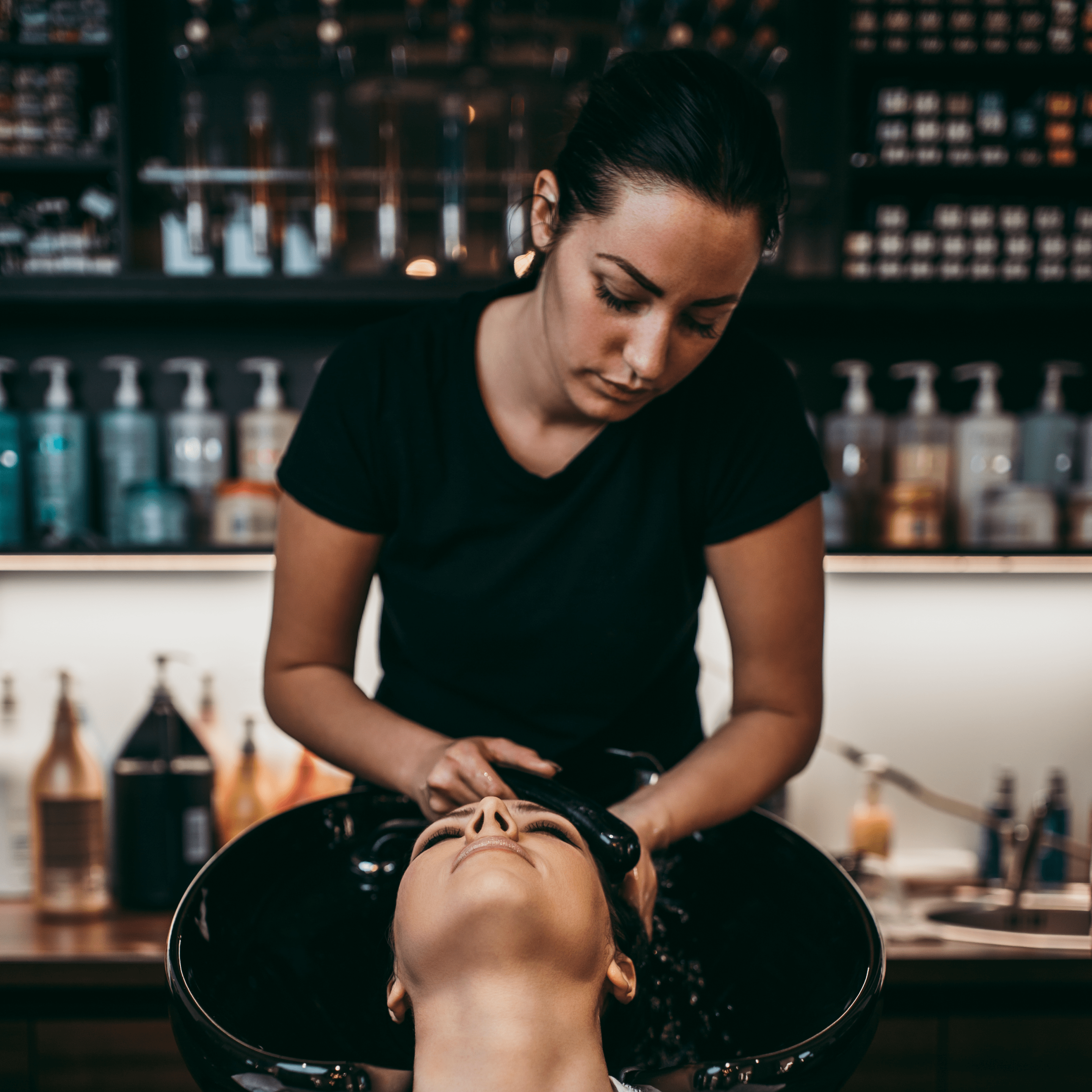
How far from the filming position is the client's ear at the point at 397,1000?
0.64 m

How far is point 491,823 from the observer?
0.63 m

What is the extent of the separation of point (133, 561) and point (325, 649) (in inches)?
30.4

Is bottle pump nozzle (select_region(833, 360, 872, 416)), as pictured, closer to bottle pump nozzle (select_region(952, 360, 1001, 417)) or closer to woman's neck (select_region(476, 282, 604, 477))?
bottle pump nozzle (select_region(952, 360, 1001, 417))

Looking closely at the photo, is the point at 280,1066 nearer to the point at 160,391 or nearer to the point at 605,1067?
the point at 605,1067

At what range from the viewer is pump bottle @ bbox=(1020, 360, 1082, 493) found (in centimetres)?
165

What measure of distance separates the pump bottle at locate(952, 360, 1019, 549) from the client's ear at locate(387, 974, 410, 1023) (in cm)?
132

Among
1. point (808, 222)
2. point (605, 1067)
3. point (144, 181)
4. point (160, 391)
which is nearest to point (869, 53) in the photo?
point (808, 222)

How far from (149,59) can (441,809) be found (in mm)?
1575

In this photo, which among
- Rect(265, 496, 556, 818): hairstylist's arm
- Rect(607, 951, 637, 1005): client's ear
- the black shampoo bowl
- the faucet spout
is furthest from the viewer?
the faucet spout

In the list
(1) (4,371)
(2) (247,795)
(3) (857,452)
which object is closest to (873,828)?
(3) (857,452)

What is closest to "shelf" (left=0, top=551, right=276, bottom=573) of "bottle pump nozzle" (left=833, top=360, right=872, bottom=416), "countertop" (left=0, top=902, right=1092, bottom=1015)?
"countertop" (left=0, top=902, right=1092, bottom=1015)

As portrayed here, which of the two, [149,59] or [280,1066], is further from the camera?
[149,59]

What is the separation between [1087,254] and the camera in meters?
1.62

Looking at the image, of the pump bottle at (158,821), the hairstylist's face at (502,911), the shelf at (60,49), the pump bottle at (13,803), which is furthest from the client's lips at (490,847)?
the shelf at (60,49)
